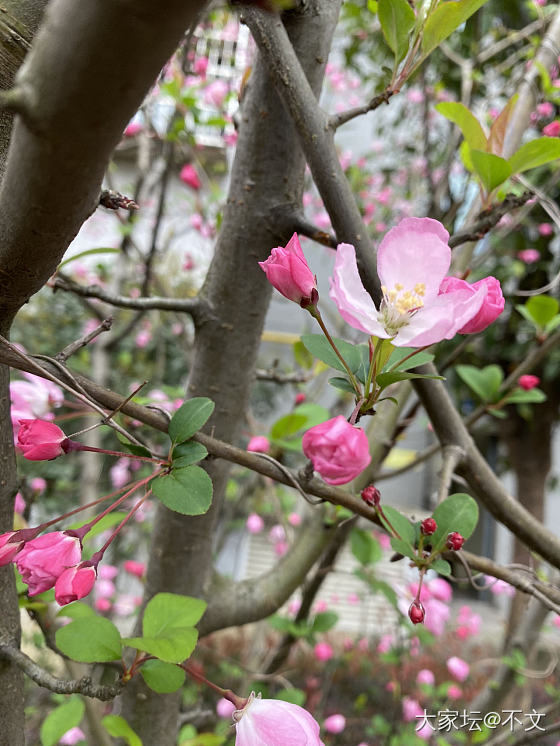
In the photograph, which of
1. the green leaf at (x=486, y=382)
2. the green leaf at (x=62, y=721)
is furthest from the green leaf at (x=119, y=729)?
the green leaf at (x=486, y=382)

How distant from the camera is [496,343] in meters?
2.62

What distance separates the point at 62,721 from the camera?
0.56 m

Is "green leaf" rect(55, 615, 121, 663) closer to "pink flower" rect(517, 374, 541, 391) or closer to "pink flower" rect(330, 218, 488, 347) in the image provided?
"pink flower" rect(330, 218, 488, 347)

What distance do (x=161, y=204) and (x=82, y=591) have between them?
838mm

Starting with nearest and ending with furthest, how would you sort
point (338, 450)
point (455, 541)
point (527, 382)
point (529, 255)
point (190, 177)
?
point (338, 450)
point (455, 541)
point (527, 382)
point (190, 177)
point (529, 255)

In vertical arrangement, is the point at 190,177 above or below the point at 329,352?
above

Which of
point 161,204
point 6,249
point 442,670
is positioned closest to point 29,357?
point 6,249

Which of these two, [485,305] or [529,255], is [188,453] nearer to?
[485,305]

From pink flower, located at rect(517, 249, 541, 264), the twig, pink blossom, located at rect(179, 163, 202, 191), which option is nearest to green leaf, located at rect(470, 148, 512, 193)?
the twig

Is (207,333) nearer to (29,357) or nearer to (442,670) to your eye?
(29,357)

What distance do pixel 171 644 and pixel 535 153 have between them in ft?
1.60

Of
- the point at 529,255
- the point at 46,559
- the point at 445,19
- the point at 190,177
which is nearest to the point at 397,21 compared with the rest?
the point at 445,19

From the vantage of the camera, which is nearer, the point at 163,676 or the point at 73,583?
the point at 73,583

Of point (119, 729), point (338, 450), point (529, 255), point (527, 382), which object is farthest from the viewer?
point (529, 255)
